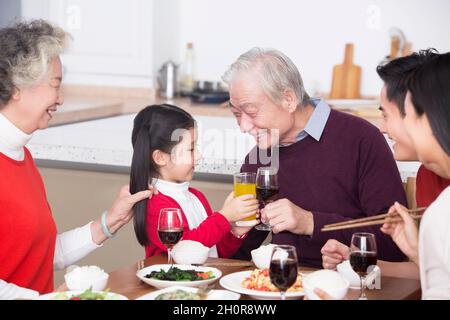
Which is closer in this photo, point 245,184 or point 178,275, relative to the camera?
point 178,275

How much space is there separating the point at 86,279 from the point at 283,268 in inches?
18.9

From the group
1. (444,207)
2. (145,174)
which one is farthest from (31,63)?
(444,207)

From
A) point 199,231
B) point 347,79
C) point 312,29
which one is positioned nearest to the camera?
point 199,231

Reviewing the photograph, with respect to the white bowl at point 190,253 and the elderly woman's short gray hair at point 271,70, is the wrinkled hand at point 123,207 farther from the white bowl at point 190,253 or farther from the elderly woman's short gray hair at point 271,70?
the elderly woman's short gray hair at point 271,70

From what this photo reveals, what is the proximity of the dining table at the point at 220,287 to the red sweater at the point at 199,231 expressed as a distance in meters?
0.09

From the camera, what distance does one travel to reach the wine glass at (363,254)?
1.91m

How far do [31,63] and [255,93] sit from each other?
2.39 ft

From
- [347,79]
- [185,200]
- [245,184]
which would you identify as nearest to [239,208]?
Result: [245,184]

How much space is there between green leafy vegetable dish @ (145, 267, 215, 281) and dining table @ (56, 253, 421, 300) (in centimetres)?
3

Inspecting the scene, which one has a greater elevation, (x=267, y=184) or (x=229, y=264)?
(x=267, y=184)

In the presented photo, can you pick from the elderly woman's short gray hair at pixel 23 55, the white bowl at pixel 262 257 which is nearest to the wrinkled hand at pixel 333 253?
the white bowl at pixel 262 257

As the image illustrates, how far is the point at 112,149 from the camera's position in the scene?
3.06 meters

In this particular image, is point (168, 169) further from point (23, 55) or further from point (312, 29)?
point (312, 29)
